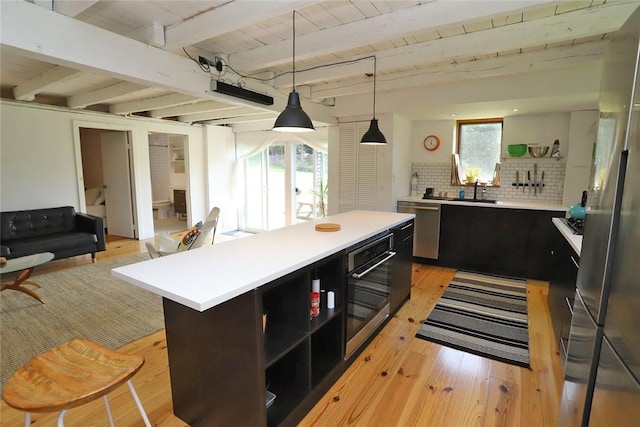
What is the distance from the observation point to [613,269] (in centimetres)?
118

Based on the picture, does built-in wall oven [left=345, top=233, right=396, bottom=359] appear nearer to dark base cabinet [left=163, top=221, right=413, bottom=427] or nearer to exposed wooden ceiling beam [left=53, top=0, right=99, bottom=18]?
dark base cabinet [left=163, top=221, right=413, bottom=427]

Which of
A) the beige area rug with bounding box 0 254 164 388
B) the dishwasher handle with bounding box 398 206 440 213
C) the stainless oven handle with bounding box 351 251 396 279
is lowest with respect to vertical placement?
the beige area rug with bounding box 0 254 164 388

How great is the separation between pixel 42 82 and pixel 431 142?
198 inches

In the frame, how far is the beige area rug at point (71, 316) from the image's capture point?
2537 mm

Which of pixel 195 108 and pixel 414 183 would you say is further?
pixel 414 183

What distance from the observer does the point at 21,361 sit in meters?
2.32

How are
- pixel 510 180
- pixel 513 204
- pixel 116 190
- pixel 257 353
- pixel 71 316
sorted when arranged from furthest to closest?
pixel 116 190 < pixel 510 180 < pixel 513 204 < pixel 71 316 < pixel 257 353

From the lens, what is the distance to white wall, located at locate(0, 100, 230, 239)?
15.0ft

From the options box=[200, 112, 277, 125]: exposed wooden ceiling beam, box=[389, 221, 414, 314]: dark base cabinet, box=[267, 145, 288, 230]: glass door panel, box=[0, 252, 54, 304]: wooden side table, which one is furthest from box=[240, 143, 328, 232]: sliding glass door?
box=[0, 252, 54, 304]: wooden side table

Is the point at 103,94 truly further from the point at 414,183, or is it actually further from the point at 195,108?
the point at 414,183

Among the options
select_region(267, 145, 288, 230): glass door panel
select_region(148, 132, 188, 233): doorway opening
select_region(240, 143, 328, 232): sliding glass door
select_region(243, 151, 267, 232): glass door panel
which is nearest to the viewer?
select_region(240, 143, 328, 232): sliding glass door

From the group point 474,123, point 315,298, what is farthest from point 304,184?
point 315,298

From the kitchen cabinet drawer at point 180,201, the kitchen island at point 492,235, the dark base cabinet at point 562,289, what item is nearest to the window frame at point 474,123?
the kitchen island at point 492,235

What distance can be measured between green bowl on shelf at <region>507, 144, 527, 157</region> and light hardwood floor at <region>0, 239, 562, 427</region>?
2.43m
